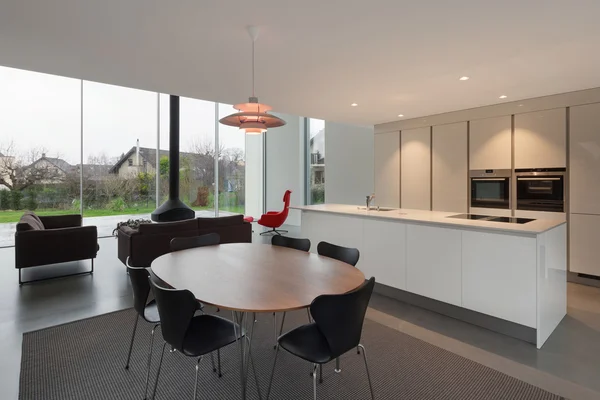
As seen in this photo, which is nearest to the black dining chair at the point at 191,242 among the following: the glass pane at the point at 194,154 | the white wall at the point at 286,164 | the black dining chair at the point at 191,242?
the black dining chair at the point at 191,242

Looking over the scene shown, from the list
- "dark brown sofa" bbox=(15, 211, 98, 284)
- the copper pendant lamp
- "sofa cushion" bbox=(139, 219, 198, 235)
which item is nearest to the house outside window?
"sofa cushion" bbox=(139, 219, 198, 235)

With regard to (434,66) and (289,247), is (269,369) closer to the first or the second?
(289,247)

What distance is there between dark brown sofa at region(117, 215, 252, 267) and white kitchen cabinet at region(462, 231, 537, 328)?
327 centimetres

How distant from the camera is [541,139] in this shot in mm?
4406

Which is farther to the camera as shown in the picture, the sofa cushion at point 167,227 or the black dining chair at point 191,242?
the sofa cushion at point 167,227

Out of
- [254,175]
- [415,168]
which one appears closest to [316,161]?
[254,175]

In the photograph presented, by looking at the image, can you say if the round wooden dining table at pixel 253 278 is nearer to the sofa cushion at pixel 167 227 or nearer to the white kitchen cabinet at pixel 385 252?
the white kitchen cabinet at pixel 385 252

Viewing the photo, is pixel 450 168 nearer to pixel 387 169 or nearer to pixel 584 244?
pixel 387 169

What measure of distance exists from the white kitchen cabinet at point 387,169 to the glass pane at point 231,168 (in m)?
4.66

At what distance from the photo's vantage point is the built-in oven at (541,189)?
4.30 metres

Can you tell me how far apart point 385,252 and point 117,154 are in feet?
22.2

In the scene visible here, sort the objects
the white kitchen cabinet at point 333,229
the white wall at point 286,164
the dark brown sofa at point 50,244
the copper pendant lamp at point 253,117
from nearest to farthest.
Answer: the copper pendant lamp at point 253,117 → the white kitchen cabinet at point 333,229 → the dark brown sofa at point 50,244 → the white wall at point 286,164

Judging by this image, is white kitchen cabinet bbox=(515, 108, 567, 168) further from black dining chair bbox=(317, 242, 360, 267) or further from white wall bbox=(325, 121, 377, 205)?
black dining chair bbox=(317, 242, 360, 267)

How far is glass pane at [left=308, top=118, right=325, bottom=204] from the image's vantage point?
895cm
